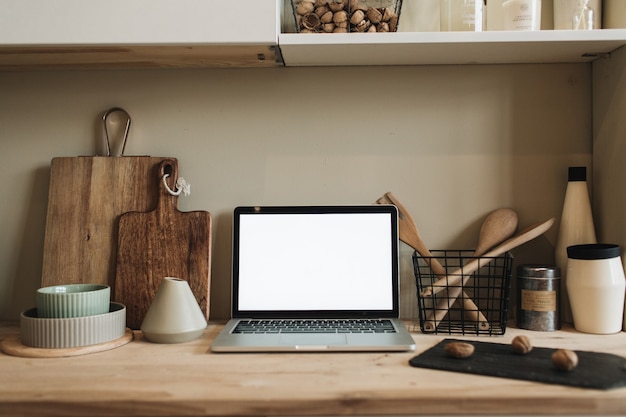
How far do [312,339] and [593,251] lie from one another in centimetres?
59

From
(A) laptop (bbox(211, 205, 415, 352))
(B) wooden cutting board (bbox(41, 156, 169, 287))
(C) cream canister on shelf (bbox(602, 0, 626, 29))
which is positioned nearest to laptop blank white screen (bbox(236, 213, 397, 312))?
(A) laptop (bbox(211, 205, 415, 352))

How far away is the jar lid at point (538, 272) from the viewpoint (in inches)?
50.1

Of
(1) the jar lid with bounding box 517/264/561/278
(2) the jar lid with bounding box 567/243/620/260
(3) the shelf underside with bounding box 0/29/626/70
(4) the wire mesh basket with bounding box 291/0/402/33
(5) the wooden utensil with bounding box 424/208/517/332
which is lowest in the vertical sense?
(1) the jar lid with bounding box 517/264/561/278

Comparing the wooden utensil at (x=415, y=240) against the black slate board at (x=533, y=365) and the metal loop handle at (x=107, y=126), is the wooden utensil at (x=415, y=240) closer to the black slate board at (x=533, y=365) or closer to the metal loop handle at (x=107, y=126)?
the black slate board at (x=533, y=365)

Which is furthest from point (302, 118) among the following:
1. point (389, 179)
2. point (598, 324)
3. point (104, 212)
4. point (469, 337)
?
point (598, 324)

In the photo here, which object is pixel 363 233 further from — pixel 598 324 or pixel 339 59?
pixel 598 324

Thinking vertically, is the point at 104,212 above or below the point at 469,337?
above

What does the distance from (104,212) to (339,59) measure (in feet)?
2.11

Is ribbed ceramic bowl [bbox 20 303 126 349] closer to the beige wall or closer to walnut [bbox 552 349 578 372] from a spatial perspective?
the beige wall

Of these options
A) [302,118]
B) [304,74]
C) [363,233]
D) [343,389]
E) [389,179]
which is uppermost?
[304,74]

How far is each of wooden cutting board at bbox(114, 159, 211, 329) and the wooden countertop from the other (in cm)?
31

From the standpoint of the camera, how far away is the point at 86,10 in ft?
3.80

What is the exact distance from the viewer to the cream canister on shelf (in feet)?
4.08

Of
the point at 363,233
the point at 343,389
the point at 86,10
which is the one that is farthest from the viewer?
the point at 363,233
